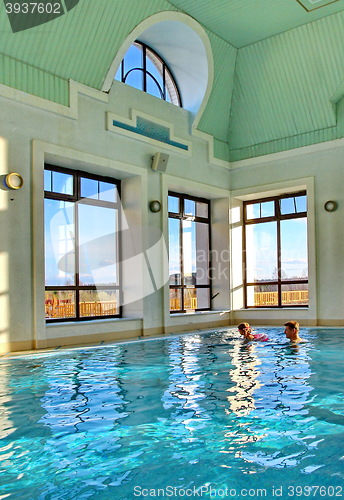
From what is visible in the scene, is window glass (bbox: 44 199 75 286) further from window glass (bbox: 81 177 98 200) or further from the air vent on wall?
the air vent on wall

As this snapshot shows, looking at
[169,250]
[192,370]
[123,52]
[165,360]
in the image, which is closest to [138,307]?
[169,250]

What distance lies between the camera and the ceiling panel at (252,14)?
827 cm

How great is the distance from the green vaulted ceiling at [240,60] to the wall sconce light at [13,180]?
1.31m

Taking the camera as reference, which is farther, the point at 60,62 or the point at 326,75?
the point at 326,75

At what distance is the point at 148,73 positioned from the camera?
9641 millimetres

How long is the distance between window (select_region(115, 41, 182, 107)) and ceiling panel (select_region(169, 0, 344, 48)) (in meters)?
1.32

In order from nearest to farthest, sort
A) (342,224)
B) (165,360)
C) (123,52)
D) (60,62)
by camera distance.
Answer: (165,360), (60,62), (123,52), (342,224)

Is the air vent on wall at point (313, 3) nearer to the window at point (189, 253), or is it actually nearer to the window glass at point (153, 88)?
the window glass at point (153, 88)

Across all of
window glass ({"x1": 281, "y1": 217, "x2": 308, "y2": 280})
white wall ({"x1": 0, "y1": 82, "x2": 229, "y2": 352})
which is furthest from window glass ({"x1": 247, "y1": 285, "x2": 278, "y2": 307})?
white wall ({"x1": 0, "y1": 82, "x2": 229, "y2": 352})

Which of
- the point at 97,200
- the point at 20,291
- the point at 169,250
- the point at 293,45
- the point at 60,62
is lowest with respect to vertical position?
the point at 20,291

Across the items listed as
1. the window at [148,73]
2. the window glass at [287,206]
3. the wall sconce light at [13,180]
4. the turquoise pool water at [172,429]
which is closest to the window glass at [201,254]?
the window glass at [287,206]

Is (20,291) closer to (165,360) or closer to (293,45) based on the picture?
(165,360)

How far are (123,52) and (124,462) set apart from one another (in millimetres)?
7136

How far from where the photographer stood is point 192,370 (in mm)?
5070
